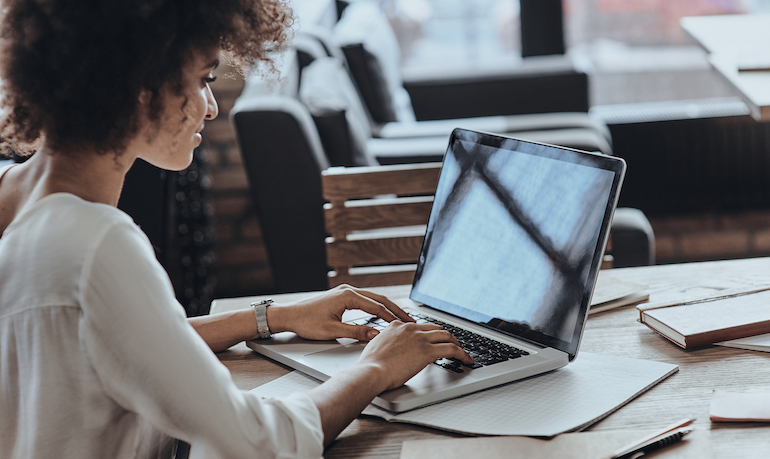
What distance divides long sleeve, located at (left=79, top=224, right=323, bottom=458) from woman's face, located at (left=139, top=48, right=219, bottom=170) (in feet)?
0.43

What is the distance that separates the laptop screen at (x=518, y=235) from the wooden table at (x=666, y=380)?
0.28ft

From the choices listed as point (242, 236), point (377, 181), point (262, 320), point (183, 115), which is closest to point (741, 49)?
point (377, 181)

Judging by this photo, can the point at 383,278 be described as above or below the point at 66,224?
below

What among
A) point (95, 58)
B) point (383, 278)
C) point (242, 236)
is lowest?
point (242, 236)

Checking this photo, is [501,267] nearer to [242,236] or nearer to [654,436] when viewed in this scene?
[654,436]

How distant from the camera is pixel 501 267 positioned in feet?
2.87

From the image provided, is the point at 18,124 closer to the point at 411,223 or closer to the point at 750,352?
the point at 750,352

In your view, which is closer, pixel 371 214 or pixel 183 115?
pixel 183 115

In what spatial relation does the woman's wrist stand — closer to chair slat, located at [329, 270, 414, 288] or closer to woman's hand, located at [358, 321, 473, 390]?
woman's hand, located at [358, 321, 473, 390]

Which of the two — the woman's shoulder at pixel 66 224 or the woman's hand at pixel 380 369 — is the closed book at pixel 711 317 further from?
the woman's shoulder at pixel 66 224

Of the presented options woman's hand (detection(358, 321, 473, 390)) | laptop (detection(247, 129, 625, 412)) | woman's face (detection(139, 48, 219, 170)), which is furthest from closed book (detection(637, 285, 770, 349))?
woman's face (detection(139, 48, 219, 170))

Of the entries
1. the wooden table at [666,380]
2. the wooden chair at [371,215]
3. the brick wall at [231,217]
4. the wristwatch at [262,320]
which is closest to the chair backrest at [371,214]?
the wooden chair at [371,215]

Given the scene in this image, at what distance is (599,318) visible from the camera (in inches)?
36.7

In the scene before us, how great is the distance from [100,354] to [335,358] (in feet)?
0.99
